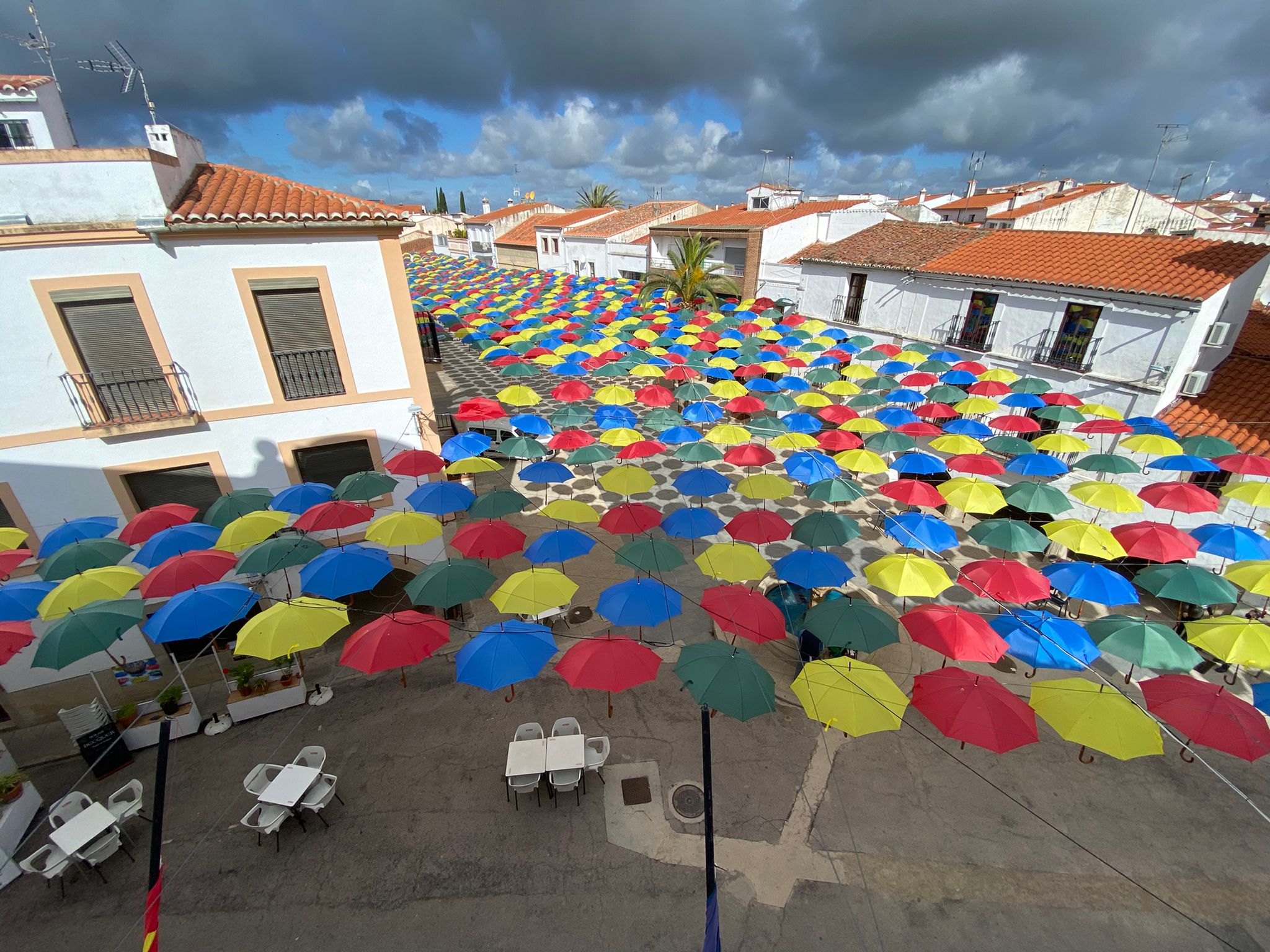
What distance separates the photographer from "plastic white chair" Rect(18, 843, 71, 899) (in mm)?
6855

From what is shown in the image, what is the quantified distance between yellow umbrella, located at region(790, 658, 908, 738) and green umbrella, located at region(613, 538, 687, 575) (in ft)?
10.6

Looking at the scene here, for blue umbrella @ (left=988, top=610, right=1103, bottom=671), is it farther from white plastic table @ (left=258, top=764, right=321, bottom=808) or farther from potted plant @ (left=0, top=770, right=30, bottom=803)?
potted plant @ (left=0, top=770, right=30, bottom=803)

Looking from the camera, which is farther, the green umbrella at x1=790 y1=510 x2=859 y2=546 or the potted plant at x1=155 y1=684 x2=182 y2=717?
the green umbrella at x1=790 y1=510 x2=859 y2=546

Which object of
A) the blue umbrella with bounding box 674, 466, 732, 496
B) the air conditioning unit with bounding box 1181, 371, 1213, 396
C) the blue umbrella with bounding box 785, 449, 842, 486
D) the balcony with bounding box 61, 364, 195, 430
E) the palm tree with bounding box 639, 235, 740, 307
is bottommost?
the blue umbrella with bounding box 674, 466, 732, 496

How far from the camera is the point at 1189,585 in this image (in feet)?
32.4

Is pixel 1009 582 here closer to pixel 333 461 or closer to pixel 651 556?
pixel 651 556

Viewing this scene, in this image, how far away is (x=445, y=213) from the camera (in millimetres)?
105188

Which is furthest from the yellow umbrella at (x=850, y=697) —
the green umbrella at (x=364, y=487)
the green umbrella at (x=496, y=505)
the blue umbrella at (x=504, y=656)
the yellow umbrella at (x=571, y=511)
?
the green umbrella at (x=364, y=487)

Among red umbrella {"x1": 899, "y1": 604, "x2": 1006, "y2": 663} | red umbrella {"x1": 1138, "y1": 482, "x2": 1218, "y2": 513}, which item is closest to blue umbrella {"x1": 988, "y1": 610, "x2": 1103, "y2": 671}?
red umbrella {"x1": 899, "y1": 604, "x2": 1006, "y2": 663}

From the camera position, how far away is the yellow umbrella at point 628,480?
1296 cm

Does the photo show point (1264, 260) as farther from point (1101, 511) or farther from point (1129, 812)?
point (1129, 812)

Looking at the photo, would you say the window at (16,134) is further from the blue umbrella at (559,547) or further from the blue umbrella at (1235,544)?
the blue umbrella at (1235,544)

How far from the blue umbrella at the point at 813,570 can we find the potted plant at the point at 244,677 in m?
9.66

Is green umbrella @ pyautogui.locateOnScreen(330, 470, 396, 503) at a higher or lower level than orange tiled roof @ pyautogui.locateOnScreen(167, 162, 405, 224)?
lower
